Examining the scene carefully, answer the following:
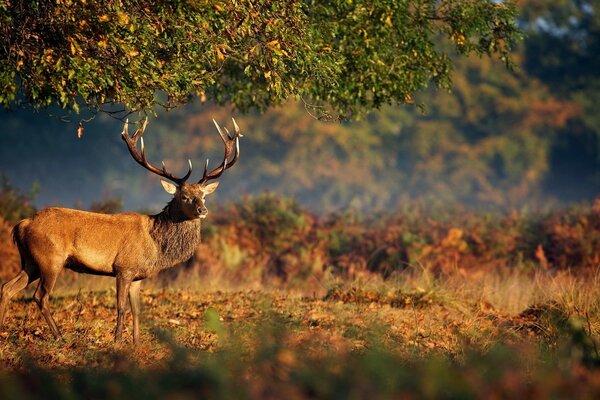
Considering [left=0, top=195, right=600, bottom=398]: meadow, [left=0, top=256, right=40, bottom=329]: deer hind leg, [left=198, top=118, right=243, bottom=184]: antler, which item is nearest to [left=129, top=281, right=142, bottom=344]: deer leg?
[left=0, top=195, right=600, bottom=398]: meadow

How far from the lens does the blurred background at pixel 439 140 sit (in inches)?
2020

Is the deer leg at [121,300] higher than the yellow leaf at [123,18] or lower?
lower

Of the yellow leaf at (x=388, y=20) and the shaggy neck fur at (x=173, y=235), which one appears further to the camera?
the yellow leaf at (x=388, y=20)

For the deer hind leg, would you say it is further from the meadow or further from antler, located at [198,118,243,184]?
antler, located at [198,118,243,184]

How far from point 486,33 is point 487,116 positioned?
133 ft

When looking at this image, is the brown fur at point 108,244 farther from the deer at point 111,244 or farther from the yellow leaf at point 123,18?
the yellow leaf at point 123,18

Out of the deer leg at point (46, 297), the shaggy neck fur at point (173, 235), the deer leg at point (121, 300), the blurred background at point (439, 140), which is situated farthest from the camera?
the blurred background at point (439, 140)

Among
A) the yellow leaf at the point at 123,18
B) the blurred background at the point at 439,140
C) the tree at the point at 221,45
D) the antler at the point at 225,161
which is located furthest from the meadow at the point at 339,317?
the blurred background at the point at 439,140

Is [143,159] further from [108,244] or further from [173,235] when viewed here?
[108,244]

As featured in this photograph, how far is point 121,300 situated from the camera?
33.1 feet

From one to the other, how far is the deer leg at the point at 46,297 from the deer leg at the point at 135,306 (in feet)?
2.66

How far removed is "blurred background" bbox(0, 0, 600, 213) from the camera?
51.3 meters

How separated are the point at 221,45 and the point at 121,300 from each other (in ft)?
10.5

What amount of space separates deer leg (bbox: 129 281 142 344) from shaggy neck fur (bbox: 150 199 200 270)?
1.14 ft
